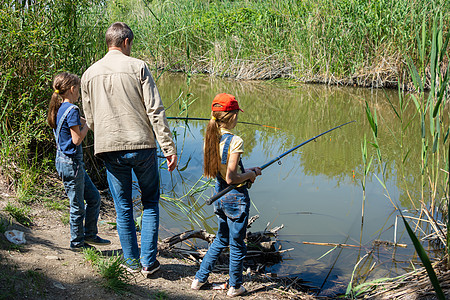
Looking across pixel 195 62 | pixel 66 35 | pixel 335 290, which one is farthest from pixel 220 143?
pixel 195 62

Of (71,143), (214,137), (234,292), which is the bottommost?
(234,292)

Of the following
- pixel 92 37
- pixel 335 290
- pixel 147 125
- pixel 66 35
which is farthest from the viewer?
pixel 92 37

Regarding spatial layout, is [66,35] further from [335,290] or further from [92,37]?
[335,290]

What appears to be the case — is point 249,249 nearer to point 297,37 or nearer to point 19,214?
point 19,214

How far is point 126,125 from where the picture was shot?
2934 millimetres

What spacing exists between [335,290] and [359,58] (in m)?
8.61

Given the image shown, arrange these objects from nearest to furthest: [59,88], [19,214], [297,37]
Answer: [59,88], [19,214], [297,37]

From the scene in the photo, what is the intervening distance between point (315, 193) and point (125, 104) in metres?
2.79

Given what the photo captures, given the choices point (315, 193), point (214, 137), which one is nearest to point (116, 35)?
point (214, 137)

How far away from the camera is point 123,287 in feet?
8.99

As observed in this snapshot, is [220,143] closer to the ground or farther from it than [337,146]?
farther from it

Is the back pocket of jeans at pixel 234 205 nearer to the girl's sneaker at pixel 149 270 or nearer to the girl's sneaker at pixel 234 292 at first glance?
the girl's sneaker at pixel 234 292

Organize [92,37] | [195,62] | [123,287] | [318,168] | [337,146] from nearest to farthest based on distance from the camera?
[123,287]
[92,37]
[318,168]
[337,146]
[195,62]

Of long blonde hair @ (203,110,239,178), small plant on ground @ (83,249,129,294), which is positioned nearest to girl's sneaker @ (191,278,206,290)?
small plant on ground @ (83,249,129,294)
